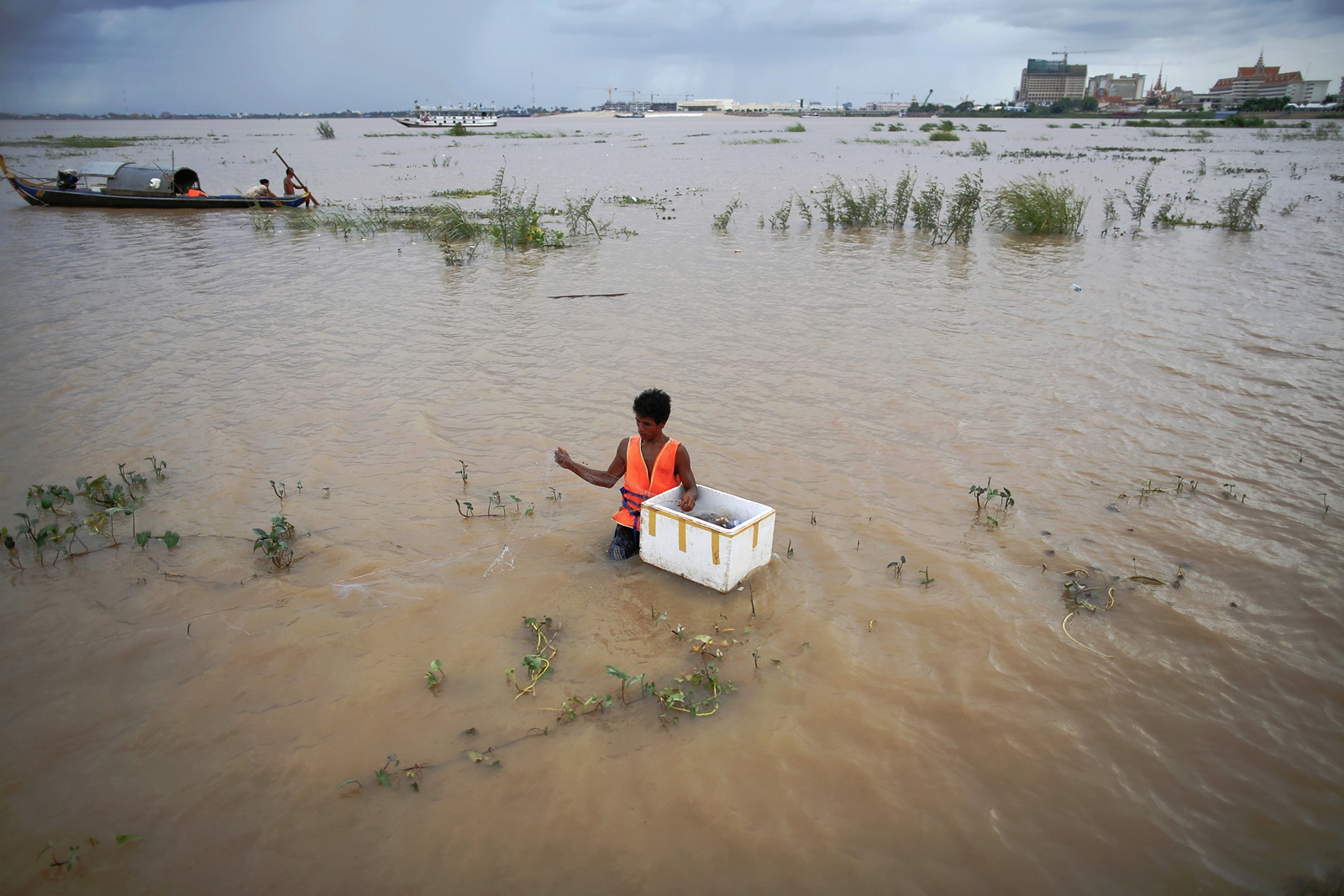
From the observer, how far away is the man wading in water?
3905 mm

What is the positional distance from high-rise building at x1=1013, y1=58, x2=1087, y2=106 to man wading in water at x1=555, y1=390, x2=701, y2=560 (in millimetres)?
182743

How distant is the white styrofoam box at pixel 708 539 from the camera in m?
3.71

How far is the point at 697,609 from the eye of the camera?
148 inches

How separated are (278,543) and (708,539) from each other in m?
2.41

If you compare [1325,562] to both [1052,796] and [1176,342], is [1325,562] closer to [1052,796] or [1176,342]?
[1052,796]

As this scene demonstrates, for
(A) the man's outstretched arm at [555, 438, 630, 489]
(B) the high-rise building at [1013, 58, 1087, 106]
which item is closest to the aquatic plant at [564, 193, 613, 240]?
(A) the man's outstretched arm at [555, 438, 630, 489]

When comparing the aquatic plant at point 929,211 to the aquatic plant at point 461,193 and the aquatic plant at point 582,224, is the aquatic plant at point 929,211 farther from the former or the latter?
the aquatic plant at point 461,193

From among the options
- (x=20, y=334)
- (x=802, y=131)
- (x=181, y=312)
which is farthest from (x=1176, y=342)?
(x=802, y=131)

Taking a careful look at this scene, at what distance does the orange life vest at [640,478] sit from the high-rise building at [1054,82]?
18278 centimetres

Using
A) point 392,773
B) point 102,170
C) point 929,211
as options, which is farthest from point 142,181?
point 392,773

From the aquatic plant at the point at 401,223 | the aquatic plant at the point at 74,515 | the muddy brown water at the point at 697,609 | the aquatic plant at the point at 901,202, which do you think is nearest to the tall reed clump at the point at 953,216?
the aquatic plant at the point at 901,202

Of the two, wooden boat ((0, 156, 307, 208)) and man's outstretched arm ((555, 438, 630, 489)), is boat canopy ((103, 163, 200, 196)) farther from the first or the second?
man's outstretched arm ((555, 438, 630, 489))

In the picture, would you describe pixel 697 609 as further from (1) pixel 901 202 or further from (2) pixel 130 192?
(2) pixel 130 192

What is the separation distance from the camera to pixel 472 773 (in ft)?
9.04
